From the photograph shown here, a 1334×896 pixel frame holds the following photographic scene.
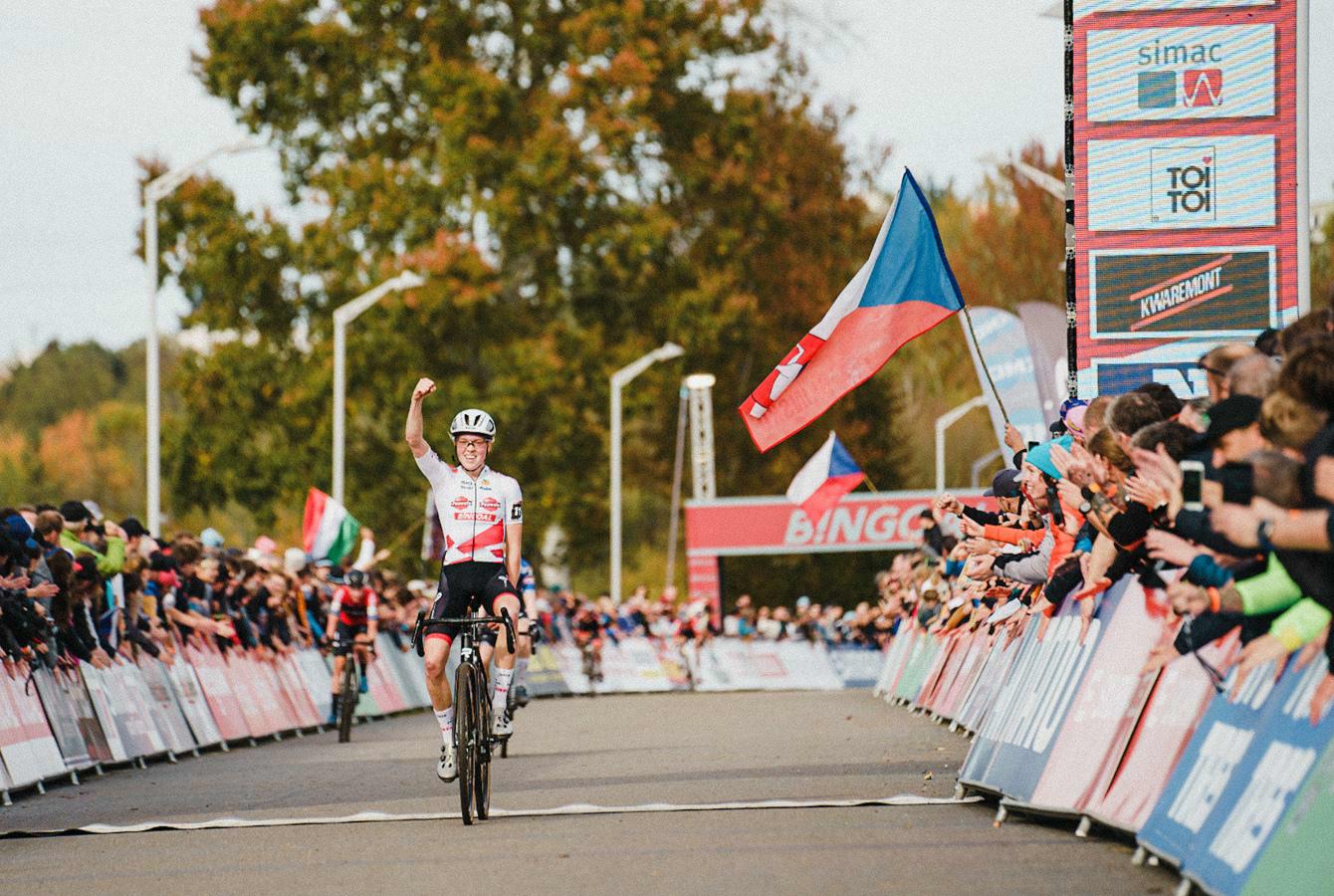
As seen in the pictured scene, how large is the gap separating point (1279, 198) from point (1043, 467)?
3.96 metres

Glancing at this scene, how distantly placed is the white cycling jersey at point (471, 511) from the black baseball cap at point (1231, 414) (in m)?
5.62

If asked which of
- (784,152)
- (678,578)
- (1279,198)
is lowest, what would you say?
(678,578)

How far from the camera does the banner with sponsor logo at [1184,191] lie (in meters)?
16.6

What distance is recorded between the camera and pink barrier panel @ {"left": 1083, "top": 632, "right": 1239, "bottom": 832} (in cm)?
929

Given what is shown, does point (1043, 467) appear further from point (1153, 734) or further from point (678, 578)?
point (678, 578)

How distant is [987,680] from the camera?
58.7 feet

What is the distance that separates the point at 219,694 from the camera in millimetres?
23344

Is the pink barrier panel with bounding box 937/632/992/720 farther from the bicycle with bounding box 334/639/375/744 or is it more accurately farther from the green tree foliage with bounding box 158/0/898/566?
the green tree foliage with bounding box 158/0/898/566

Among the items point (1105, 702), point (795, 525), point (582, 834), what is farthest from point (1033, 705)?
point (795, 525)

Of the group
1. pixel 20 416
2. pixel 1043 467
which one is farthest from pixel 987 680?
pixel 20 416

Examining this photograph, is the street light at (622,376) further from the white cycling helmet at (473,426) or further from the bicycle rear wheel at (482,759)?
the bicycle rear wheel at (482,759)

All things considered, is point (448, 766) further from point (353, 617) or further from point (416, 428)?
point (353, 617)

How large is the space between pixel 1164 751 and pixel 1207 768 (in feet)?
2.90

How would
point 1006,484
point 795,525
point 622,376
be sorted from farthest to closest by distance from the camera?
1. point 795,525
2. point 622,376
3. point 1006,484
